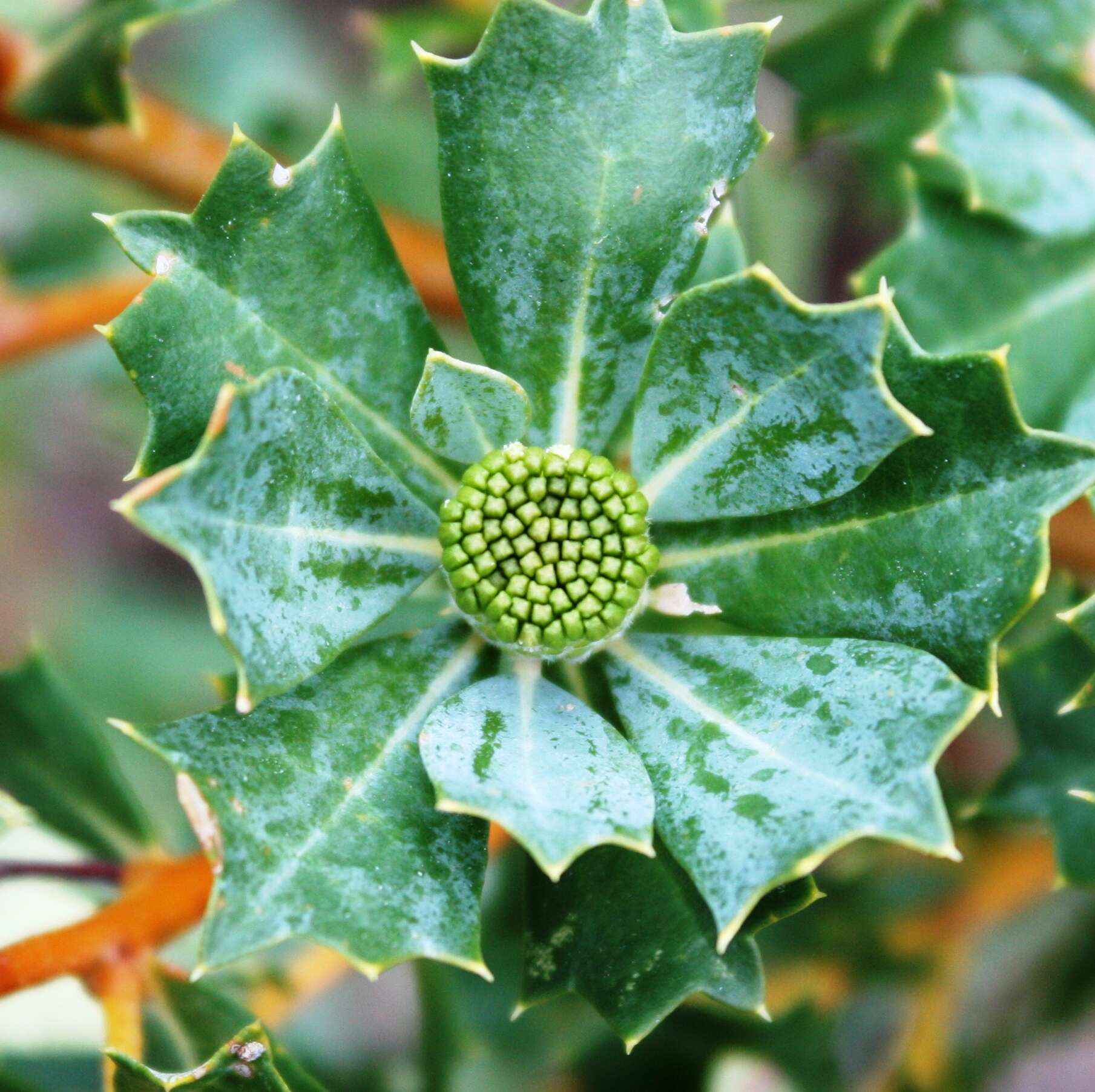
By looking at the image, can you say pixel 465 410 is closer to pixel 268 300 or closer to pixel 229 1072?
pixel 268 300

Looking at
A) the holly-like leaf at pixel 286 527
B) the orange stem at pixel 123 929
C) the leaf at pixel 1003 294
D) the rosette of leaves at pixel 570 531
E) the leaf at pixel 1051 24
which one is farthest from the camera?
the leaf at pixel 1051 24

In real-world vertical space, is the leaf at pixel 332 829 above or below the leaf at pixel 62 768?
above

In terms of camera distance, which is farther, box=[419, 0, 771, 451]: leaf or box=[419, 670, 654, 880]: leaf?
box=[419, 0, 771, 451]: leaf

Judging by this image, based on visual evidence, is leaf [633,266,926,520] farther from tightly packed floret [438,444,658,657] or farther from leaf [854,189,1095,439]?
leaf [854,189,1095,439]

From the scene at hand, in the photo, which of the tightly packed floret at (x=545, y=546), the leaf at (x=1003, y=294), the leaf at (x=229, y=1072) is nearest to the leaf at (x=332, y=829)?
the tightly packed floret at (x=545, y=546)

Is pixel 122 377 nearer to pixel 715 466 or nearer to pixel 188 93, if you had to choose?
pixel 188 93

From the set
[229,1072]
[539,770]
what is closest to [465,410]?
[539,770]

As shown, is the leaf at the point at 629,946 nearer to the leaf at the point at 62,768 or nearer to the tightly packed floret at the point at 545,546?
the tightly packed floret at the point at 545,546

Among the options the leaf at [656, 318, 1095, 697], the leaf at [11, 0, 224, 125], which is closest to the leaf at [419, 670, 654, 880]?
the leaf at [656, 318, 1095, 697]
